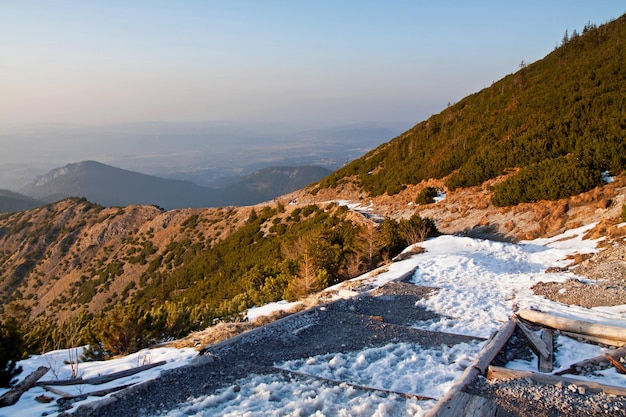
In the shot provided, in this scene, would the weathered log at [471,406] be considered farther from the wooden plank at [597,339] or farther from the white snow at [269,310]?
the white snow at [269,310]

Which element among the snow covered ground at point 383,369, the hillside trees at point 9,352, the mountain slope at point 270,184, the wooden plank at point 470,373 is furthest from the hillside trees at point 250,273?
the mountain slope at point 270,184

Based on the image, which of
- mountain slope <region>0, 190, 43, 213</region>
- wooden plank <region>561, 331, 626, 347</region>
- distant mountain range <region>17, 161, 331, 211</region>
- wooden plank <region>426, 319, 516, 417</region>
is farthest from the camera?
distant mountain range <region>17, 161, 331, 211</region>

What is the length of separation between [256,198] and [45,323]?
5961 inches

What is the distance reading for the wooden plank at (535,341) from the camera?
4.75 meters

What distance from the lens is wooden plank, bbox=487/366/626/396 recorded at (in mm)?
3516

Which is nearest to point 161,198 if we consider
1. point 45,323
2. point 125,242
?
point 125,242

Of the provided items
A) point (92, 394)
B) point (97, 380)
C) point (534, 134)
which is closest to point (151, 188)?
point (534, 134)

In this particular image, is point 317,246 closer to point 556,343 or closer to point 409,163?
point 556,343

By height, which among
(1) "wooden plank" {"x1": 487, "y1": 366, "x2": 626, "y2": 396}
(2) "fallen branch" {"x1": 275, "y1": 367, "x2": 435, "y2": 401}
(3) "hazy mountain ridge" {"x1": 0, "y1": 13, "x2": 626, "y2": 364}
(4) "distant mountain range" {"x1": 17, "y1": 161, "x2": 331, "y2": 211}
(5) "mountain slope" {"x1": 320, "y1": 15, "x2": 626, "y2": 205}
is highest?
(5) "mountain slope" {"x1": 320, "y1": 15, "x2": 626, "y2": 205}

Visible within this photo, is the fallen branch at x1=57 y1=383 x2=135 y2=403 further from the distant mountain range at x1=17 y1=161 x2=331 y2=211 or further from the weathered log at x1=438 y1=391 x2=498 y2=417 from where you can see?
the distant mountain range at x1=17 y1=161 x2=331 y2=211

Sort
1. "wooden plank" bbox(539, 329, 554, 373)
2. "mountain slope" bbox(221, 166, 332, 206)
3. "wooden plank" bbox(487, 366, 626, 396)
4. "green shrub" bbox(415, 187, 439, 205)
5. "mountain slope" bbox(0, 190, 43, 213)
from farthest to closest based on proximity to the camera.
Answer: "mountain slope" bbox(221, 166, 332, 206) → "mountain slope" bbox(0, 190, 43, 213) → "green shrub" bbox(415, 187, 439, 205) → "wooden plank" bbox(539, 329, 554, 373) → "wooden plank" bbox(487, 366, 626, 396)

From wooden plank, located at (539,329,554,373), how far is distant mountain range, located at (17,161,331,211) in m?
151

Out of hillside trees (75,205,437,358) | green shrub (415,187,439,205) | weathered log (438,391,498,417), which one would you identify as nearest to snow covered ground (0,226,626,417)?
weathered log (438,391,498,417)

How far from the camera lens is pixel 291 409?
3.67 meters
